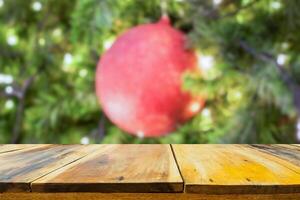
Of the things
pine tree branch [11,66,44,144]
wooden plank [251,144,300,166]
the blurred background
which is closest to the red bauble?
the blurred background

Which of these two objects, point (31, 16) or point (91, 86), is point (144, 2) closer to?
point (91, 86)

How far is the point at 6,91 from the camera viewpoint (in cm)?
141

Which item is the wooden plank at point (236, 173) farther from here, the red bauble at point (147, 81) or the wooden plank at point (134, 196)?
the red bauble at point (147, 81)

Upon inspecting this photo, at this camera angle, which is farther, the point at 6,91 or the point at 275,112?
the point at 6,91

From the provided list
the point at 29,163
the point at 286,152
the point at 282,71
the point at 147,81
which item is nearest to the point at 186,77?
the point at 147,81

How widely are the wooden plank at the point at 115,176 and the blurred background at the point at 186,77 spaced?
41 cm

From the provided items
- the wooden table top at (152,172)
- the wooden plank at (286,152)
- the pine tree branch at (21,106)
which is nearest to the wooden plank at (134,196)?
the wooden table top at (152,172)

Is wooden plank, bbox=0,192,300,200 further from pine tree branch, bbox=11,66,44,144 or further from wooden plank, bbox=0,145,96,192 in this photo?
pine tree branch, bbox=11,66,44,144

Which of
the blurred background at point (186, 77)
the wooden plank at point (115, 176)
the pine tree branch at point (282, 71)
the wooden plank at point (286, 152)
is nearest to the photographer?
the wooden plank at point (115, 176)

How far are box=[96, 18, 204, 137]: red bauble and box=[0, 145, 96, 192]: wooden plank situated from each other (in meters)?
0.37

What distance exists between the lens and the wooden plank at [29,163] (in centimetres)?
28

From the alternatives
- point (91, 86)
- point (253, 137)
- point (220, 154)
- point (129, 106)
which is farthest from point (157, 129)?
point (220, 154)

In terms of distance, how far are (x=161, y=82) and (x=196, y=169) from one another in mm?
533

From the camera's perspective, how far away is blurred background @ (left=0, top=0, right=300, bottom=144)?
32.8 inches
